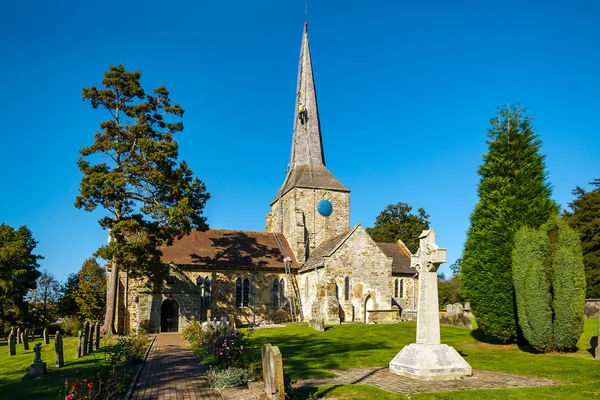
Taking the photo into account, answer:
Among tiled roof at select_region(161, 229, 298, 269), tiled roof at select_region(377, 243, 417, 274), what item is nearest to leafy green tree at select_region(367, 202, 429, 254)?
tiled roof at select_region(377, 243, 417, 274)

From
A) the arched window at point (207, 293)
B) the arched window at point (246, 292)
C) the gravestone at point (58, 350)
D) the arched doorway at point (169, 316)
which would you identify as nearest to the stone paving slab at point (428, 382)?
the gravestone at point (58, 350)

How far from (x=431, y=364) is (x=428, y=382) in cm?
60

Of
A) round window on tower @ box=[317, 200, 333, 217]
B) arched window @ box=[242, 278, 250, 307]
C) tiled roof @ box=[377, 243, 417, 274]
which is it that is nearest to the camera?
arched window @ box=[242, 278, 250, 307]

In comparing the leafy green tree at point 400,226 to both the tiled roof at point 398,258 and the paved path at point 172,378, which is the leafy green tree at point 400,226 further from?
the paved path at point 172,378

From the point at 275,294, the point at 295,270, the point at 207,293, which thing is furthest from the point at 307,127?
the point at 207,293

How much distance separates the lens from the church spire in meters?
42.3

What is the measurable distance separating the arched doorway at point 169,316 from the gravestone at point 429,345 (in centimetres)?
2109

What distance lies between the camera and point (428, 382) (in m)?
11.8

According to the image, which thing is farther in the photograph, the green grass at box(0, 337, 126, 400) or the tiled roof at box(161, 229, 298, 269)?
the tiled roof at box(161, 229, 298, 269)

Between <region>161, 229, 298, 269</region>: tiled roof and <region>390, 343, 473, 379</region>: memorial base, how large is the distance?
22921 millimetres

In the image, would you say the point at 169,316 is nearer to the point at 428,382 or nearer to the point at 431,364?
the point at 431,364

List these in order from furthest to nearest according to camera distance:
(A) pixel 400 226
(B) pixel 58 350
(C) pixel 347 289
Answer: (A) pixel 400 226 → (C) pixel 347 289 → (B) pixel 58 350

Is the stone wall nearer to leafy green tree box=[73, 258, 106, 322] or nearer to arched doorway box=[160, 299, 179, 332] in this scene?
arched doorway box=[160, 299, 179, 332]

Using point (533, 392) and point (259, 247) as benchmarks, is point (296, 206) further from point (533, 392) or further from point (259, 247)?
point (533, 392)
